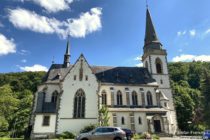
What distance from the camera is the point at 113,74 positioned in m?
43.6

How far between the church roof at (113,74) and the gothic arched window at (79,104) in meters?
5.70

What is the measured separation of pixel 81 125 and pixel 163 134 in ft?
49.7

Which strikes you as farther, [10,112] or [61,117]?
[10,112]

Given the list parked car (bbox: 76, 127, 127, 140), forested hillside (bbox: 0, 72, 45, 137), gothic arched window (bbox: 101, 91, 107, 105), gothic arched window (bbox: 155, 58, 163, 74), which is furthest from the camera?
forested hillside (bbox: 0, 72, 45, 137)

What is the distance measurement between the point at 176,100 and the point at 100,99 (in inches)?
1295

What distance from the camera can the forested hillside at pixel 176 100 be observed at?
1713 inches

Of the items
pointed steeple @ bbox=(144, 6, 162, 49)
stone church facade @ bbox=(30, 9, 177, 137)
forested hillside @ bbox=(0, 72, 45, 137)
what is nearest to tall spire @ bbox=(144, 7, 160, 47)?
pointed steeple @ bbox=(144, 6, 162, 49)

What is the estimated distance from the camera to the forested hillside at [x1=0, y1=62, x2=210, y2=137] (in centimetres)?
4350

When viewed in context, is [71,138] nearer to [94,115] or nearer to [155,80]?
[94,115]

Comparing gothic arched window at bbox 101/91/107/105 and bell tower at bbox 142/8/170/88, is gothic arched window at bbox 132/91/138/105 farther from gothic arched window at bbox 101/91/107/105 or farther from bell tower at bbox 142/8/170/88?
bell tower at bbox 142/8/170/88

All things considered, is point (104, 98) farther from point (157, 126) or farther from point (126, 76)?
point (157, 126)

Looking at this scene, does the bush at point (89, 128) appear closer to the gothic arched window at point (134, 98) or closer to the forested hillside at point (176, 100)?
the gothic arched window at point (134, 98)

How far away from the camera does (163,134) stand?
1390 inches

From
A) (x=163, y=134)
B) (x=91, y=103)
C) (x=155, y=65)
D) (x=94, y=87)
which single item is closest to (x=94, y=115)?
(x=91, y=103)
